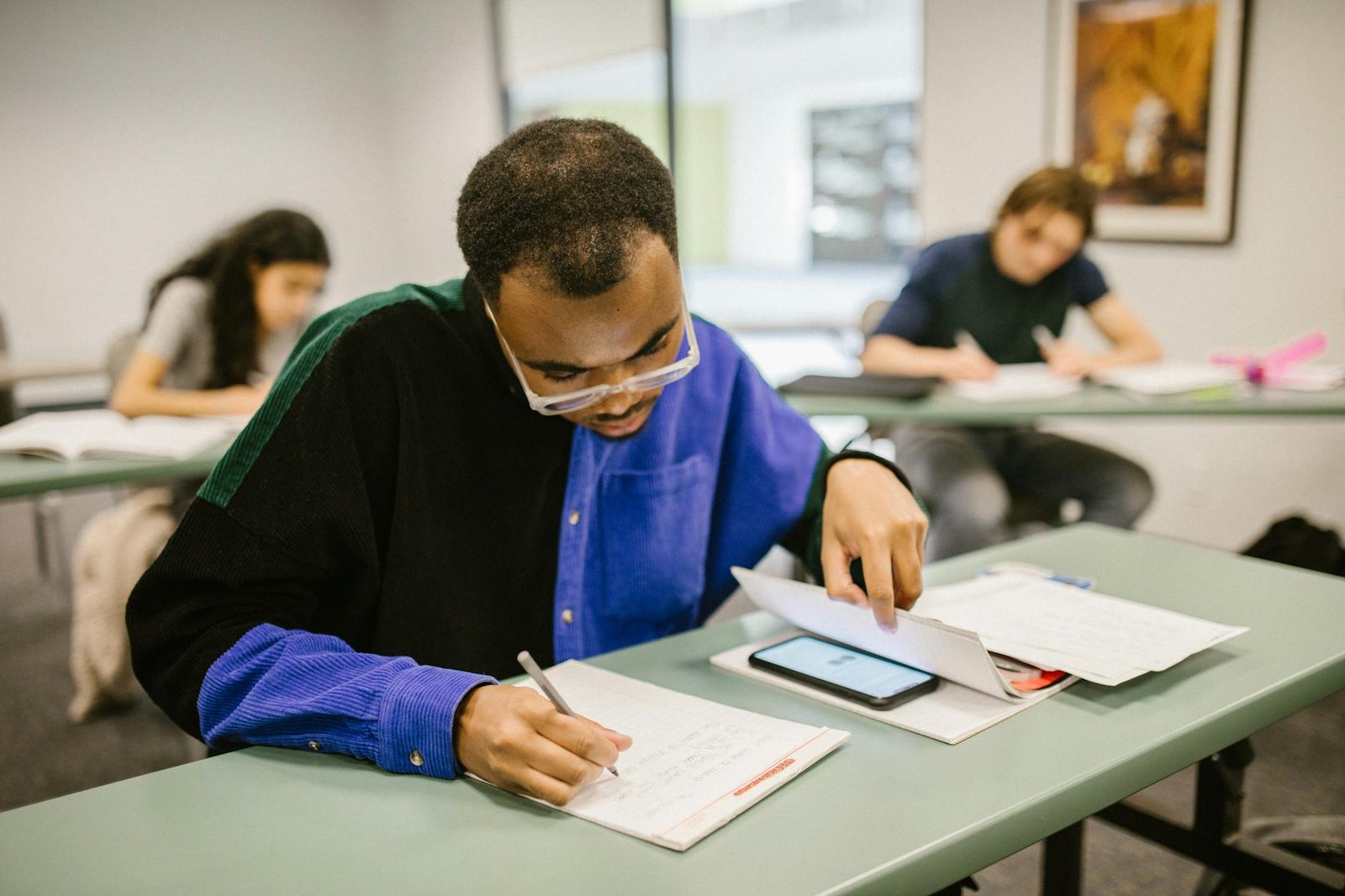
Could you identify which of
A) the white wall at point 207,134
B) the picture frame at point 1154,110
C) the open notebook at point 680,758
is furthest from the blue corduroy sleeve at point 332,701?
the white wall at point 207,134

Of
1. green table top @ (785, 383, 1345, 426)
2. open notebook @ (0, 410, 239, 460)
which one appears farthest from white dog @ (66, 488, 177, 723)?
green table top @ (785, 383, 1345, 426)

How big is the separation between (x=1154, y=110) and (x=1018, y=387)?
5.42 feet

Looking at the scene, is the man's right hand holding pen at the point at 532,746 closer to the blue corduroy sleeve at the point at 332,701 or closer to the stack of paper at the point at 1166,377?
the blue corduroy sleeve at the point at 332,701

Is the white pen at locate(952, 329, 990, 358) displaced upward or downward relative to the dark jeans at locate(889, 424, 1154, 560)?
upward

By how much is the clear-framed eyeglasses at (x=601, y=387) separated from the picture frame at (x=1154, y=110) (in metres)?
2.94

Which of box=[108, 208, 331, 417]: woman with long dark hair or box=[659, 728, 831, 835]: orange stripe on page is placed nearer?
box=[659, 728, 831, 835]: orange stripe on page

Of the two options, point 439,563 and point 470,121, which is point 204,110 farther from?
point 439,563

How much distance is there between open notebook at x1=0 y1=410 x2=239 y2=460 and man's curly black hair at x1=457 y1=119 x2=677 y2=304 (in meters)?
1.43

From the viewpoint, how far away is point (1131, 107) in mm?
3713

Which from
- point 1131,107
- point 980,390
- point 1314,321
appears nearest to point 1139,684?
point 980,390

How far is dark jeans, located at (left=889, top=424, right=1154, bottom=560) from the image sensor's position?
2670 millimetres

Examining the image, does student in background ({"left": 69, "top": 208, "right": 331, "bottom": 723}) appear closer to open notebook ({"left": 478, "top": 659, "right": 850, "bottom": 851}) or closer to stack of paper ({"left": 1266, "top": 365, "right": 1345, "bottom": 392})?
open notebook ({"left": 478, "top": 659, "right": 850, "bottom": 851})

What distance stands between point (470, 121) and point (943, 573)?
232 inches

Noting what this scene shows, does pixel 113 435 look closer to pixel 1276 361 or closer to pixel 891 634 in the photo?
pixel 891 634
